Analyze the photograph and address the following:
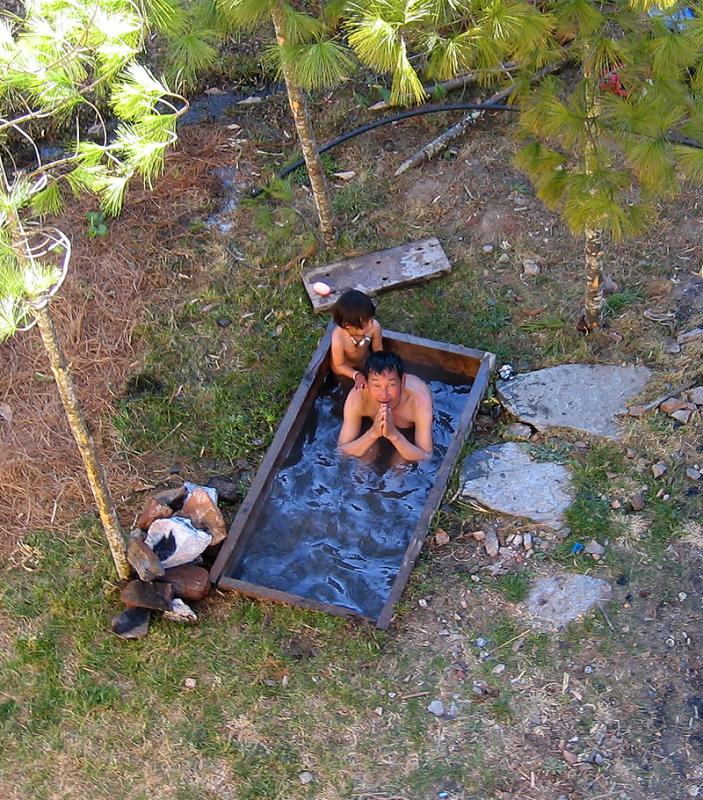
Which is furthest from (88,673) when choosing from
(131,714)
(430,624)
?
(430,624)

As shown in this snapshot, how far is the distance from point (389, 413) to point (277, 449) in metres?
0.62

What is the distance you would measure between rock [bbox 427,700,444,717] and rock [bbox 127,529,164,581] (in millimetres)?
1400

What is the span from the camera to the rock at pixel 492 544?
14.9ft

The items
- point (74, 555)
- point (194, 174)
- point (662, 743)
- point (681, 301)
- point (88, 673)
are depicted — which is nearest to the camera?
point (662, 743)

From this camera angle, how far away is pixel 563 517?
Answer: 458cm

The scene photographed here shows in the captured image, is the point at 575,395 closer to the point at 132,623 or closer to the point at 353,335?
the point at 353,335

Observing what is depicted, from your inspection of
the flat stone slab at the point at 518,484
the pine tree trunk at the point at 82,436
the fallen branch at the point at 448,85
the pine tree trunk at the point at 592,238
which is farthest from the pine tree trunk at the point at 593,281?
the pine tree trunk at the point at 82,436

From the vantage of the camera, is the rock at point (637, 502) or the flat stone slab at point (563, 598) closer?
the flat stone slab at point (563, 598)

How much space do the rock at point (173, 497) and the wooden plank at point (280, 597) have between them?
52cm

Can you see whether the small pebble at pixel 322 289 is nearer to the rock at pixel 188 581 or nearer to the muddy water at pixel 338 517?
the muddy water at pixel 338 517

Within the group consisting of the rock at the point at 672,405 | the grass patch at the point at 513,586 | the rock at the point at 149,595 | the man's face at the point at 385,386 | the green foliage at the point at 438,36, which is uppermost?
the green foliage at the point at 438,36

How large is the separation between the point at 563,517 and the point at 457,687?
1016 millimetres

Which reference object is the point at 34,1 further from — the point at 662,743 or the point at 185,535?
the point at 662,743

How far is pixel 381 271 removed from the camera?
5824 mm
